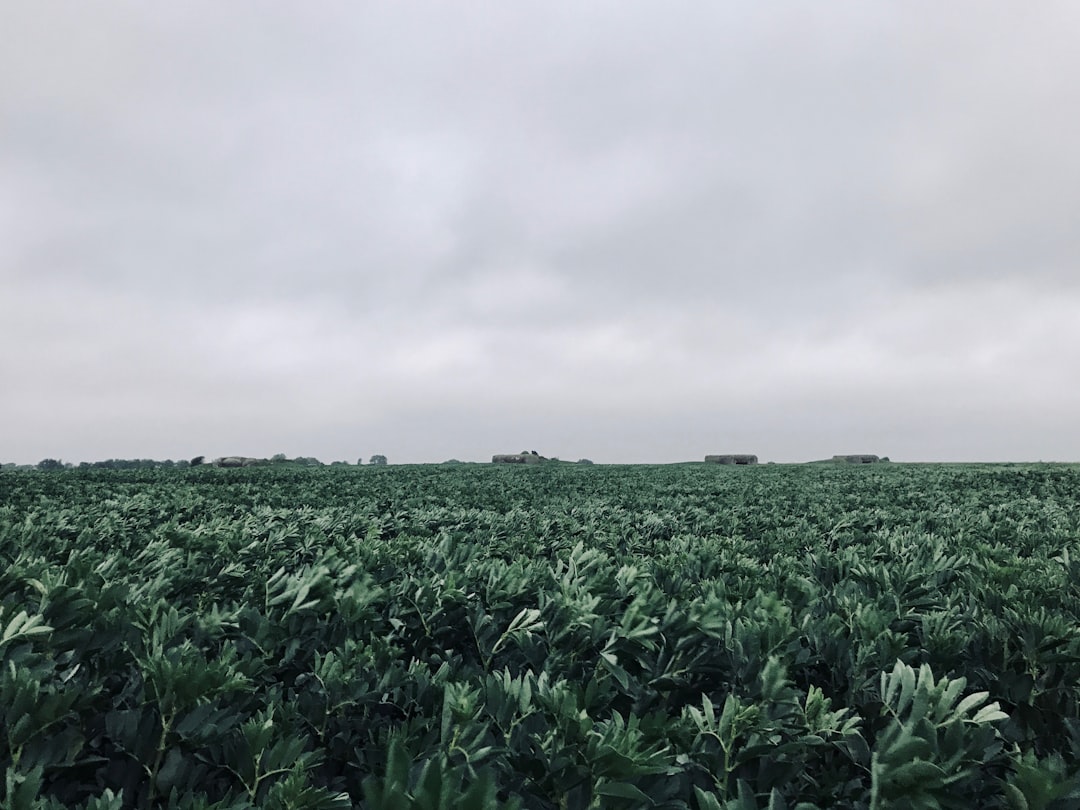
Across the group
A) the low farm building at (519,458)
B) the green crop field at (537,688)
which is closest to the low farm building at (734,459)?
the low farm building at (519,458)

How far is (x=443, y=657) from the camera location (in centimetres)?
340

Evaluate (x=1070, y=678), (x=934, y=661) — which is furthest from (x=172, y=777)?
(x=1070, y=678)

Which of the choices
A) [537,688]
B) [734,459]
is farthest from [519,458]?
[537,688]

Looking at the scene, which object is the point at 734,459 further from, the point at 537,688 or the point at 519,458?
the point at 537,688

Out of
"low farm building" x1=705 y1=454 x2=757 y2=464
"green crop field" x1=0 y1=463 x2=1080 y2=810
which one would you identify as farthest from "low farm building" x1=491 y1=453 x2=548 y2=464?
"green crop field" x1=0 y1=463 x2=1080 y2=810

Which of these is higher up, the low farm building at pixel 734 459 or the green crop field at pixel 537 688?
the green crop field at pixel 537 688

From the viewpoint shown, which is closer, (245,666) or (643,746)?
(643,746)

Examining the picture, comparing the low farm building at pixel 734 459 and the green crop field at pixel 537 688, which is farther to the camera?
the low farm building at pixel 734 459

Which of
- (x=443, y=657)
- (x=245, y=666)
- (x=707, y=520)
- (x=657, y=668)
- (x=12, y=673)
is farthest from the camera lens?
(x=707, y=520)

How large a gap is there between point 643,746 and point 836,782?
82 cm

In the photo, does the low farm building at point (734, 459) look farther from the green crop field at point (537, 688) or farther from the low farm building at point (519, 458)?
the green crop field at point (537, 688)

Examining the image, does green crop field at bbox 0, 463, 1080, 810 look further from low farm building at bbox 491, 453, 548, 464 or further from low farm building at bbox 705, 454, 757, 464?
low farm building at bbox 705, 454, 757, 464

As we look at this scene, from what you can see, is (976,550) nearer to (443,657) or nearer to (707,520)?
(707,520)

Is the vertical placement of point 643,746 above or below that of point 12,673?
below
